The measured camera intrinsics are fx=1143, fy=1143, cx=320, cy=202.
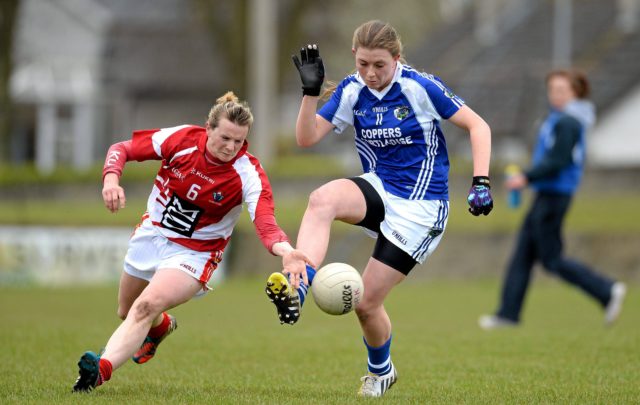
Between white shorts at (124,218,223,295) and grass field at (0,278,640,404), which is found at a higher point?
white shorts at (124,218,223,295)

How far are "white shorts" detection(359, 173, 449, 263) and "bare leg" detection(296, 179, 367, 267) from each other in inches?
7.0

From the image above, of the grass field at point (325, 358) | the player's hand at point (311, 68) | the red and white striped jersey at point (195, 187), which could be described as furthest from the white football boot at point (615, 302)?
the player's hand at point (311, 68)

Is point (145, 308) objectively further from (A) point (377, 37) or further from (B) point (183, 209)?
(A) point (377, 37)

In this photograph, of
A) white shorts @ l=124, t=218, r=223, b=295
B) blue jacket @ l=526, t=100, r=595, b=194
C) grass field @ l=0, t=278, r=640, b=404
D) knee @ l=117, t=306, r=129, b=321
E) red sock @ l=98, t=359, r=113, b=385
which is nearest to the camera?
red sock @ l=98, t=359, r=113, b=385

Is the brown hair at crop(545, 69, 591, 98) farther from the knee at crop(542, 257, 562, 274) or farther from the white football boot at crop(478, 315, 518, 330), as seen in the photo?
the white football boot at crop(478, 315, 518, 330)

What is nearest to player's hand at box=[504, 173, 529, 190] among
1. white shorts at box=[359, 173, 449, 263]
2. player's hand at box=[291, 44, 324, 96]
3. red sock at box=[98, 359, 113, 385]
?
white shorts at box=[359, 173, 449, 263]

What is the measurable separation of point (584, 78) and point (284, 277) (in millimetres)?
6032

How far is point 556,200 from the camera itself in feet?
37.0

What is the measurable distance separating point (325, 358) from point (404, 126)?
271cm

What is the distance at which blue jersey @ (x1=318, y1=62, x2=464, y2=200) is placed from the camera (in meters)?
6.82

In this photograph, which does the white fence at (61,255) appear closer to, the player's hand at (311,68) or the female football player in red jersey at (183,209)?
the female football player in red jersey at (183,209)

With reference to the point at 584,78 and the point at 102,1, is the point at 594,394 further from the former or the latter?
the point at 102,1

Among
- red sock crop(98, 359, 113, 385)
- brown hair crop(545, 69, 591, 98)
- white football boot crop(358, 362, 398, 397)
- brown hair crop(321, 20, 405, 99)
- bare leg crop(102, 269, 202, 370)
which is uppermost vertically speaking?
brown hair crop(321, 20, 405, 99)

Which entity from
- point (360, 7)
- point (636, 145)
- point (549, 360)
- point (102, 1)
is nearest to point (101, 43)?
point (102, 1)
